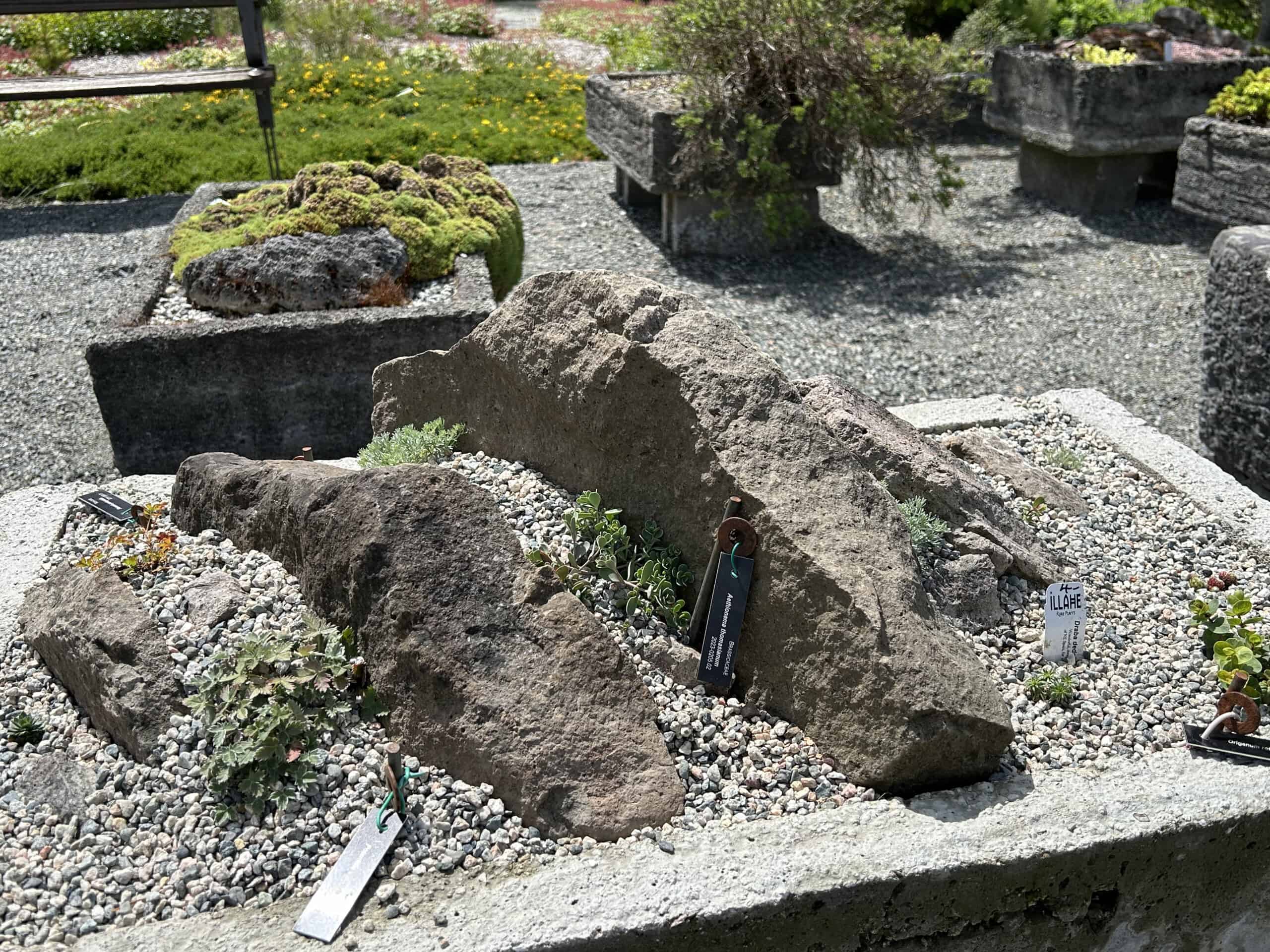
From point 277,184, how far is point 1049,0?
29.5 ft

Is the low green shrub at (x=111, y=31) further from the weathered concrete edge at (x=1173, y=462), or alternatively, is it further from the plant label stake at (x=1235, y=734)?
the plant label stake at (x=1235, y=734)

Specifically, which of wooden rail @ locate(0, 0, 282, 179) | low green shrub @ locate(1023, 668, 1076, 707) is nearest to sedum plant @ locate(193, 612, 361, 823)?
low green shrub @ locate(1023, 668, 1076, 707)

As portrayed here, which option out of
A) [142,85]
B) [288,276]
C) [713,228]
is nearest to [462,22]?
[142,85]

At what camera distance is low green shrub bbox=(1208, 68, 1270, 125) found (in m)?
7.29

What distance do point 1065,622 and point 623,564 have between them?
1189 mm

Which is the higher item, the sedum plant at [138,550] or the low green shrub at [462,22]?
the low green shrub at [462,22]

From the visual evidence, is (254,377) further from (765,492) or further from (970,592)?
(970,592)

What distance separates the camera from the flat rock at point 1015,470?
3969 millimetres

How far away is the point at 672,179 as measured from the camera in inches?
287

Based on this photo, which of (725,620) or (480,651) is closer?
(480,651)

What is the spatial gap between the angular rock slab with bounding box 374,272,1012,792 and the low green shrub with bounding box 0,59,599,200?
18.9 feet

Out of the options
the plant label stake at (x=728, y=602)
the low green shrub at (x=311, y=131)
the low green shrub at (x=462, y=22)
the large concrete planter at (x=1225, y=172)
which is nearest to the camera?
the plant label stake at (x=728, y=602)

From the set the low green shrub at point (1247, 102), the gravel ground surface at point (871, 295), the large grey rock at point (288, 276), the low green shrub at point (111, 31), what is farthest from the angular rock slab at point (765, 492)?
the low green shrub at point (111, 31)

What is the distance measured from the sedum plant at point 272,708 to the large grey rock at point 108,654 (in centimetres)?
11
